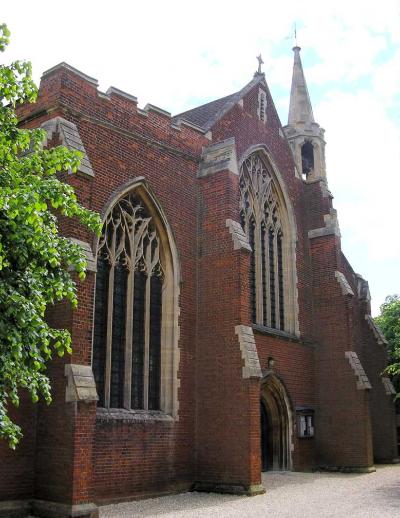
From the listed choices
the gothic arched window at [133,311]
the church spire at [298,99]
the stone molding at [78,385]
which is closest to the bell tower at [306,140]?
the church spire at [298,99]

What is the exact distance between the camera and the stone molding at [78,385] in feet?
35.0

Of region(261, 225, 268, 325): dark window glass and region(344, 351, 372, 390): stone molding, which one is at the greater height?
region(261, 225, 268, 325): dark window glass

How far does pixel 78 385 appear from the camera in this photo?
10727 millimetres

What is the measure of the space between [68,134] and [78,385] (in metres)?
5.09

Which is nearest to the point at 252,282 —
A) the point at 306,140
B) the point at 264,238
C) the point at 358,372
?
the point at 264,238

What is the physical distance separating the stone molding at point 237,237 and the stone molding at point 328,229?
5780 millimetres

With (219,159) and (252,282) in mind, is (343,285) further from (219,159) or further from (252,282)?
(219,159)

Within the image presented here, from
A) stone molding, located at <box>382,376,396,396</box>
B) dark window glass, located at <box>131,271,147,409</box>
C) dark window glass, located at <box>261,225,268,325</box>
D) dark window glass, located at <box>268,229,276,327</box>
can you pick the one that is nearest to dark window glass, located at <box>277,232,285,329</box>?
dark window glass, located at <box>268,229,276,327</box>

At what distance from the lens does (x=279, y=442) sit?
17.6 m

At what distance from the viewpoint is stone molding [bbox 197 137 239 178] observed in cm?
1580

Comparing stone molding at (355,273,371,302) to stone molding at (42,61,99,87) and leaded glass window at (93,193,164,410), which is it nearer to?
leaded glass window at (93,193,164,410)

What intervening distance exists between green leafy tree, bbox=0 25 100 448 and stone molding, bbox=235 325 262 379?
23.3 ft

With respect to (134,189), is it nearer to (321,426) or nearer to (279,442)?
(279,442)

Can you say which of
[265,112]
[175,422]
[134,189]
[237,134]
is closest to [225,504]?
[175,422]
